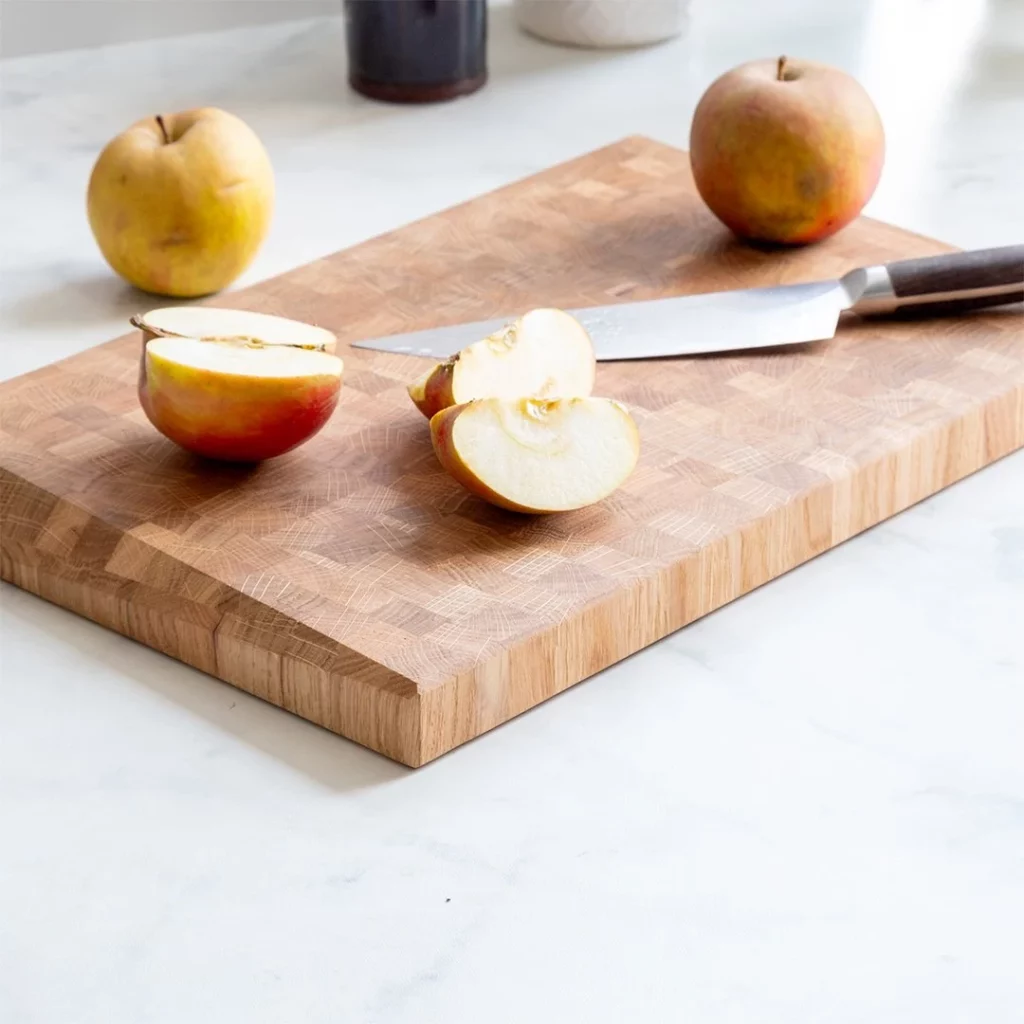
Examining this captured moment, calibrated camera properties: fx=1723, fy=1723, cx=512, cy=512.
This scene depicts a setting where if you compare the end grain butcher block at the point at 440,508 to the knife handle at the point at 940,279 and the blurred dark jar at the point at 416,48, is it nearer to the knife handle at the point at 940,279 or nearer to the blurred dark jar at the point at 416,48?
the knife handle at the point at 940,279

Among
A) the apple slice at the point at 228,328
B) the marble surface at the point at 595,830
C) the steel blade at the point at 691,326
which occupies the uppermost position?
the apple slice at the point at 228,328

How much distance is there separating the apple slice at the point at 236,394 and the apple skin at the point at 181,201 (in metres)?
0.29

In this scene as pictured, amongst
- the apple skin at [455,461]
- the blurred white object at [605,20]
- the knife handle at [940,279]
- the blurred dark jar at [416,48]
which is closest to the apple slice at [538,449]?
the apple skin at [455,461]

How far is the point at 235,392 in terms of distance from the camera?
1.00 metres

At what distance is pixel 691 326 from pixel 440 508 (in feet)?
0.95

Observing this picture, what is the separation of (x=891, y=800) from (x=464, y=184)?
3.15ft

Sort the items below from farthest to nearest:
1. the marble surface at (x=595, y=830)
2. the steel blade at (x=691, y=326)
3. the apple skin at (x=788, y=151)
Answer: the apple skin at (x=788, y=151) → the steel blade at (x=691, y=326) → the marble surface at (x=595, y=830)

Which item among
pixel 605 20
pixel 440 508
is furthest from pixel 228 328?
pixel 605 20

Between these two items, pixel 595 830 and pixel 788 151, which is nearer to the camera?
pixel 595 830

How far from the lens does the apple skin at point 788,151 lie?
51.6 inches

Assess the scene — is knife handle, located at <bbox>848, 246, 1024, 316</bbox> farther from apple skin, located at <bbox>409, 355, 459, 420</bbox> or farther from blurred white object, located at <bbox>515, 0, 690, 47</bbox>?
blurred white object, located at <bbox>515, 0, 690, 47</bbox>

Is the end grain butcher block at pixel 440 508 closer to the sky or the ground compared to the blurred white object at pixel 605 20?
closer to the ground

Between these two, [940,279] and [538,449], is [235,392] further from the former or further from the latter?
[940,279]

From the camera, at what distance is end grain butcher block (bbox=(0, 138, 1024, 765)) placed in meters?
0.91
